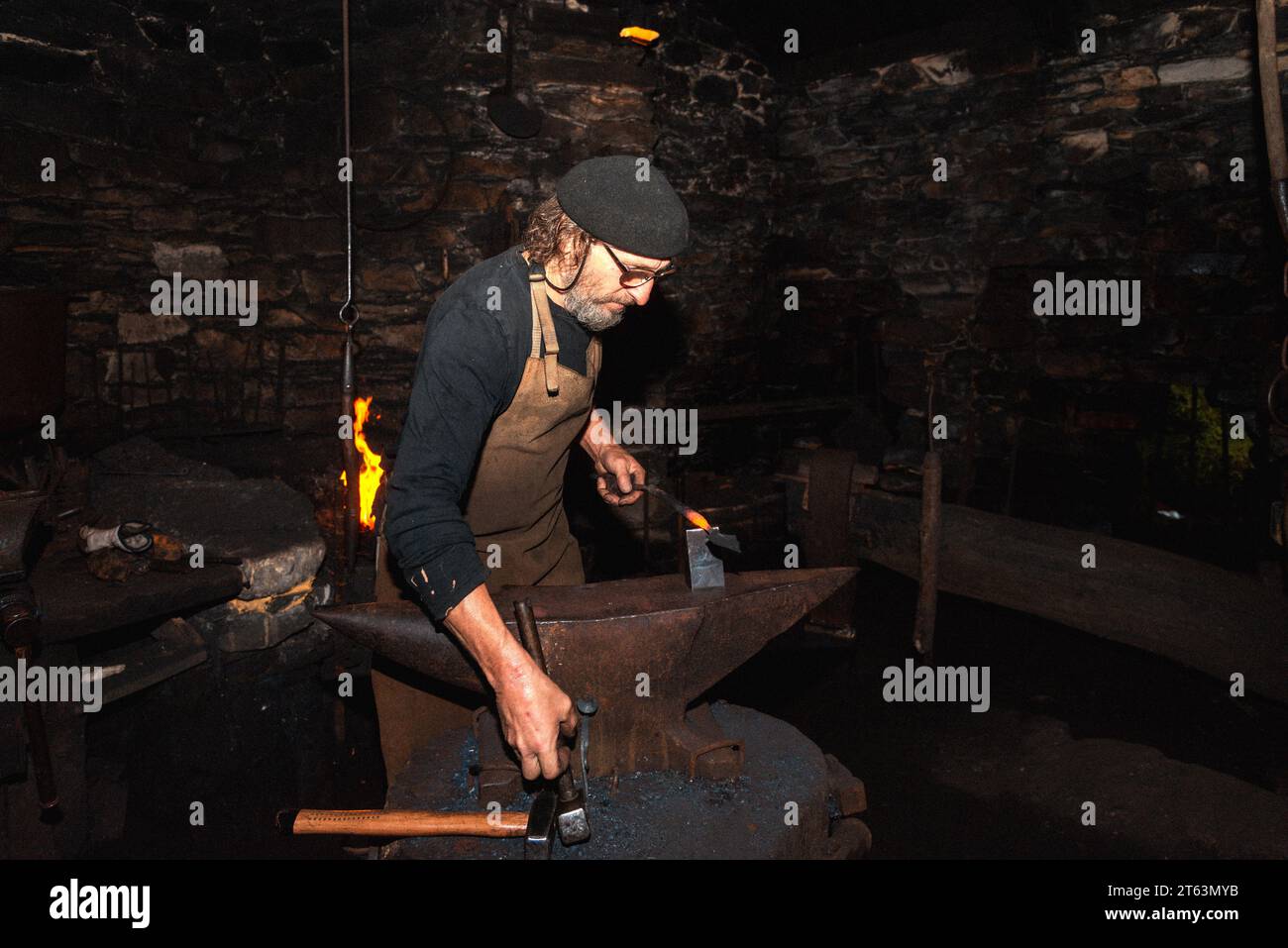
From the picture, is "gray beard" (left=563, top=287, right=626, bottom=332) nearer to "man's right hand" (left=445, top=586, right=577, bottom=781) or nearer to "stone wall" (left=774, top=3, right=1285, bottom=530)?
"man's right hand" (left=445, top=586, right=577, bottom=781)

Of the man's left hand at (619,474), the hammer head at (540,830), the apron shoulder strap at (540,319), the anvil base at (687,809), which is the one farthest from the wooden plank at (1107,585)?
the hammer head at (540,830)

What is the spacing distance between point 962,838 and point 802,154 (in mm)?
5274

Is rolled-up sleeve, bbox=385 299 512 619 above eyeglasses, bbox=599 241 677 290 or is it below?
below

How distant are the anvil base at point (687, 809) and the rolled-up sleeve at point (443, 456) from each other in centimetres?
49

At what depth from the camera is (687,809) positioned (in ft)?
6.68

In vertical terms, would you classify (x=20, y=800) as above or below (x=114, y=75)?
below

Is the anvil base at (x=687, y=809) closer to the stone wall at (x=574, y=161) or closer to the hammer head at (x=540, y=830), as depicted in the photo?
the hammer head at (x=540, y=830)

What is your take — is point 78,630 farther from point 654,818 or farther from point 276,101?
point 276,101

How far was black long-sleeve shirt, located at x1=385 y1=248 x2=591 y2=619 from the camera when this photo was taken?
1.88 metres

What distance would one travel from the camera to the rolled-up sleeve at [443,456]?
1876mm

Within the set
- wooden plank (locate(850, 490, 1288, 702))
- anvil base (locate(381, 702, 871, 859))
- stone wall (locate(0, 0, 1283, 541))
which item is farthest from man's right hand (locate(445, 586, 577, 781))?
stone wall (locate(0, 0, 1283, 541))

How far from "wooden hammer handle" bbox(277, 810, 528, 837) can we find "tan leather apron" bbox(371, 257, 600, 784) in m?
0.81
